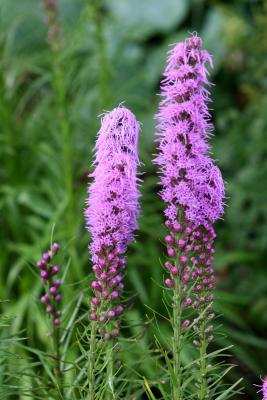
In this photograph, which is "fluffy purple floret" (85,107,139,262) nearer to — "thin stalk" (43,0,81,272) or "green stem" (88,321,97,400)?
"green stem" (88,321,97,400)

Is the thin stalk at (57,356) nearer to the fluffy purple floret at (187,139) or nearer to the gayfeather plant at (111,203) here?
the gayfeather plant at (111,203)

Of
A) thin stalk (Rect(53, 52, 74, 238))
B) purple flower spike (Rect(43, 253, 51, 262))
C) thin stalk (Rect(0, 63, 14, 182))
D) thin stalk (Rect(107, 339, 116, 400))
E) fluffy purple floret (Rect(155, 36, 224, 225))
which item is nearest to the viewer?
fluffy purple floret (Rect(155, 36, 224, 225))

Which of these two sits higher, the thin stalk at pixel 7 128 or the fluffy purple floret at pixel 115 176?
the thin stalk at pixel 7 128

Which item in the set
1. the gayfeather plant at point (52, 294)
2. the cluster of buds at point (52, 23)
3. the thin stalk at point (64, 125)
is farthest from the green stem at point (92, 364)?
the cluster of buds at point (52, 23)

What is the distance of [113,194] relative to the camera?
1.46 m

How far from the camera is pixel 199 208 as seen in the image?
4.83 ft

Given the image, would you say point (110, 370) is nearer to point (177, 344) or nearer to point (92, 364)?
point (92, 364)

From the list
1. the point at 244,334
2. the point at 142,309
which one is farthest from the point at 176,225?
the point at 244,334

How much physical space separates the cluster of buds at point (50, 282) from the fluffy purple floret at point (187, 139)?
40 centimetres

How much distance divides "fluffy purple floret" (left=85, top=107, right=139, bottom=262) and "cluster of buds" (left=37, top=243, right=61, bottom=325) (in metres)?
0.28

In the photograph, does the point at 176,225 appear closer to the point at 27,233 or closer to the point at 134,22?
the point at 27,233

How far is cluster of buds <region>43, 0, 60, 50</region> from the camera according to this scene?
3.62m

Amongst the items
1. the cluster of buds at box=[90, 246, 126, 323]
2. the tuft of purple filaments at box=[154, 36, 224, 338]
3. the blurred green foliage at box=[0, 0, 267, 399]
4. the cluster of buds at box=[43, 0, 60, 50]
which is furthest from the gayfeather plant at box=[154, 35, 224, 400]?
the cluster of buds at box=[43, 0, 60, 50]

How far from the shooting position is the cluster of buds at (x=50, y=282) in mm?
1714
